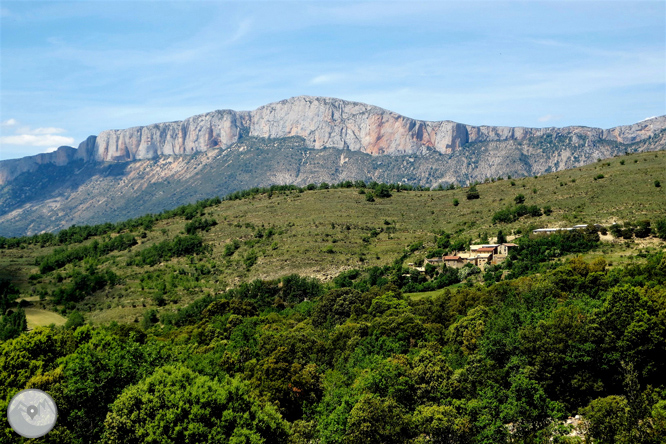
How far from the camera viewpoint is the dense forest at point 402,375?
2862 cm

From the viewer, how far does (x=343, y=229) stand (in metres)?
116

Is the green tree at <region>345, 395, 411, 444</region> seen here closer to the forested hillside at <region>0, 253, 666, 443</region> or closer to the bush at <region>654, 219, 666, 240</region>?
the forested hillside at <region>0, 253, 666, 443</region>

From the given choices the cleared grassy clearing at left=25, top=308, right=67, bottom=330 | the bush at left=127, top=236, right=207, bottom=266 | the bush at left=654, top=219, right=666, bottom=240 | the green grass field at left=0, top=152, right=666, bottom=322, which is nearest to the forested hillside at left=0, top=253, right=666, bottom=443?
the bush at left=654, top=219, right=666, bottom=240

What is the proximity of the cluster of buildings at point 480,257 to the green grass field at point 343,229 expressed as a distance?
7569mm

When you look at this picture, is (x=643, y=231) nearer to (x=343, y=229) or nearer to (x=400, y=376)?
(x=400, y=376)

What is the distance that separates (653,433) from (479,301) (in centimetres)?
2992

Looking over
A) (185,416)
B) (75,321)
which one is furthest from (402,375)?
(75,321)

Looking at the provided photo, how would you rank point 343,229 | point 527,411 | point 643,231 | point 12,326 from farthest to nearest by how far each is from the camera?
point 343,229, point 643,231, point 12,326, point 527,411

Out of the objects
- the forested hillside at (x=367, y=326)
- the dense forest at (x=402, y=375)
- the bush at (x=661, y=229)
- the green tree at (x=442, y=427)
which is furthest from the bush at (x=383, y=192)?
the green tree at (x=442, y=427)

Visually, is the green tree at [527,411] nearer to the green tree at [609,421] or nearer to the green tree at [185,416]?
the green tree at [609,421]

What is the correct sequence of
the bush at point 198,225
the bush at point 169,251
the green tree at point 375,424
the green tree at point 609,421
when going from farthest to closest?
the bush at point 198,225 < the bush at point 169,251 < the green tree at point 375,424 < the green tree at point 609,421

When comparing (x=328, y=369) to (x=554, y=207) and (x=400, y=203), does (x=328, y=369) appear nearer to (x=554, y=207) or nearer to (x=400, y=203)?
(x=554, y=207)

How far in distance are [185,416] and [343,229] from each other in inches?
3537

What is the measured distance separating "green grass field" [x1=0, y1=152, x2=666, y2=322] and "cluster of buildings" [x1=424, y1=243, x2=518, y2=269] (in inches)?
298
